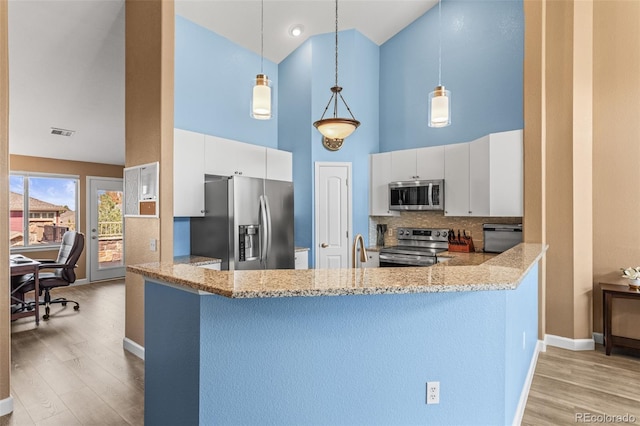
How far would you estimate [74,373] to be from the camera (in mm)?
2996

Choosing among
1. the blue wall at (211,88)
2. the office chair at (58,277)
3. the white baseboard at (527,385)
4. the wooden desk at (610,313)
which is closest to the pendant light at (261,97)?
the blue wall at (211,88)

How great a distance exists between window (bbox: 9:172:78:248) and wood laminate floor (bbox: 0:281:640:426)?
10.6 ft

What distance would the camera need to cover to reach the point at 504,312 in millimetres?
1740

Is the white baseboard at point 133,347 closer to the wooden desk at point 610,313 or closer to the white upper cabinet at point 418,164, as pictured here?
the white upper cabinet at point 418,164

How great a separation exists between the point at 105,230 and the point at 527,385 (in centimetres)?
790

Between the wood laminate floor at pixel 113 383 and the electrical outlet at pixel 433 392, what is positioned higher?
the electrical outlet at pixel 433 392

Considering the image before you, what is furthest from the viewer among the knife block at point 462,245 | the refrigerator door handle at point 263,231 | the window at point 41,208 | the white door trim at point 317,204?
the window at point 41,208

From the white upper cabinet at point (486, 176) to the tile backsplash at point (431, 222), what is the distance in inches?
14.1

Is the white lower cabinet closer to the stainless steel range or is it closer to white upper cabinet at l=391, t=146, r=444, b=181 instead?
the stainless steel range

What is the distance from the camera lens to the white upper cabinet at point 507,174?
359cm

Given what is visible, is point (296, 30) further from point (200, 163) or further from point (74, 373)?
point (74, 373)

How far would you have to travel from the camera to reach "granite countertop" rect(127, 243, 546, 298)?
137cm

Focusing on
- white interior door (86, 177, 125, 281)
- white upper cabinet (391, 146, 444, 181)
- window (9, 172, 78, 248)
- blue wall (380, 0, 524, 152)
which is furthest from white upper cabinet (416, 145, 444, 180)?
window (9, 172, 78, 248)

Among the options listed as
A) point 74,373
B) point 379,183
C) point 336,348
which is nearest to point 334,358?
point 336,348
